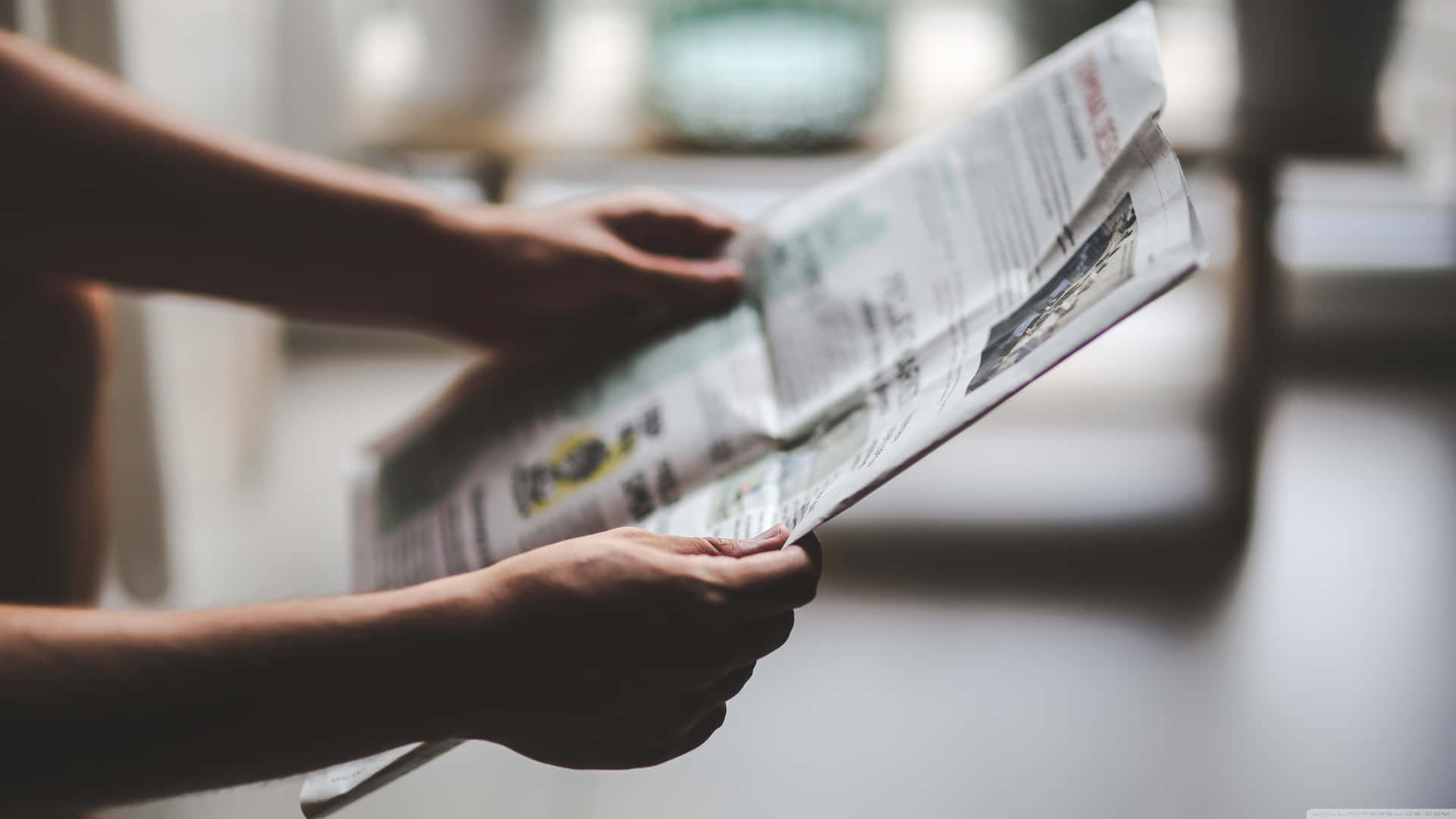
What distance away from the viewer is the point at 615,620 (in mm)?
283

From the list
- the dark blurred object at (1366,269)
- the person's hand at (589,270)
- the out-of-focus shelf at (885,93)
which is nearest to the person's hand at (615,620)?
the person's hand at (589,270)

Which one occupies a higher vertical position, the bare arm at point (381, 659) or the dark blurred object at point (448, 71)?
the dark blurred object at point (448, 71)

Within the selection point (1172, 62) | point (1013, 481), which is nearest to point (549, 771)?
point (1013, 481)

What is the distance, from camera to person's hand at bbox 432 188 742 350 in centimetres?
45

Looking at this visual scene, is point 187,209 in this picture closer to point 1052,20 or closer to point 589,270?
point 589,270

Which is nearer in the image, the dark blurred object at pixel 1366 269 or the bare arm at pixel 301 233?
the bare arm at pixel 301 233

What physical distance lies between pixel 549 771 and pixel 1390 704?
1.47ft

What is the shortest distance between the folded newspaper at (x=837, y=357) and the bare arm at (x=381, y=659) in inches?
1.0

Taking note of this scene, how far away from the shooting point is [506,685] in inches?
11.4

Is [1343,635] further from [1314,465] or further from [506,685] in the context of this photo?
[506,685]

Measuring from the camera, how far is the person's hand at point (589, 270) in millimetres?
447

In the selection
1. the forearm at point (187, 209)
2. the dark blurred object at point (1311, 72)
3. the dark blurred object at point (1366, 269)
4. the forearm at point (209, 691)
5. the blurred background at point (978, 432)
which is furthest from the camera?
the dark blurred object at point (1366, 269)

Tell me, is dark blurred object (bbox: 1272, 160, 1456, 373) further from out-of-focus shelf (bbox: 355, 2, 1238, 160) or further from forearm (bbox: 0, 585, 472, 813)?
forearm (bbox: 0, 585, 472, 813)

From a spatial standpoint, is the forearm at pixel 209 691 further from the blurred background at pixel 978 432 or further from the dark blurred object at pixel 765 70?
the dark blurred object at pixel 765 70
